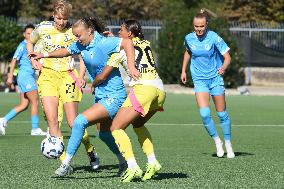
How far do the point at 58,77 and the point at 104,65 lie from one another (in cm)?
208

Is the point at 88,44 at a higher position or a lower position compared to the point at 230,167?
higher

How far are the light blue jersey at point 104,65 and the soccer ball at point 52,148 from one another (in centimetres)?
84

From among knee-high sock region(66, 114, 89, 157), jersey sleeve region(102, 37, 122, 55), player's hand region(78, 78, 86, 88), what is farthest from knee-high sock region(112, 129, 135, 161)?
player's hand region(78, 78, 86, 88)

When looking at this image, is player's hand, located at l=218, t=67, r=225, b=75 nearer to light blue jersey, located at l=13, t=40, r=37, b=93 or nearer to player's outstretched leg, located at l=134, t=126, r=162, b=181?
player's outstretched leg, located at l=134, t=126, r=162, b=181

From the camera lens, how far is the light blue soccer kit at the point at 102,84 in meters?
12.5

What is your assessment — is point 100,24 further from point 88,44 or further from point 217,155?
point 217,155

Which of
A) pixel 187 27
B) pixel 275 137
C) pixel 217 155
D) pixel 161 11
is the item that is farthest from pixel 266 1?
pixel 217 155

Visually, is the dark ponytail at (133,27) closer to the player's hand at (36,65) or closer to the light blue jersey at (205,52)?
the player's hand at (36,65)

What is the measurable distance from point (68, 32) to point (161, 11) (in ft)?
162

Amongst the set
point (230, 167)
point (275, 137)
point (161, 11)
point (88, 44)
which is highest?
point (88, 44)

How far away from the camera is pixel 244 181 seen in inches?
484

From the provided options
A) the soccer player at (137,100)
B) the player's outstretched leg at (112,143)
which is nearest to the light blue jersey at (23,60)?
the player's outstretched leg at (112,143)

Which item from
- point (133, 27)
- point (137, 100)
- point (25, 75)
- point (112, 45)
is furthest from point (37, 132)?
point (137, 100)

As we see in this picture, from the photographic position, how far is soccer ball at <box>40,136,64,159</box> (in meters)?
13.0
